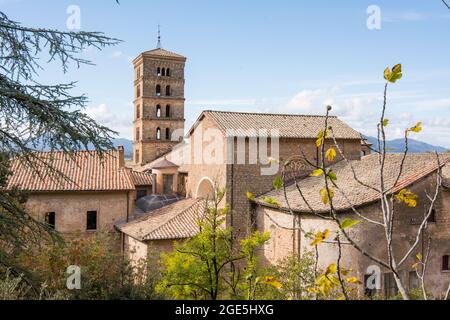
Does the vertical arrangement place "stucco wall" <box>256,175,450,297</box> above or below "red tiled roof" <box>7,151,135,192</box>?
below

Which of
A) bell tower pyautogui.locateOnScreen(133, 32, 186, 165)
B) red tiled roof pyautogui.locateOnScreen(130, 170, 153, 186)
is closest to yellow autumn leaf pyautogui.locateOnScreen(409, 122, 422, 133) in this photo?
red tiled roof pyautogui.locateOnScreen(130, 170, 153, 186)

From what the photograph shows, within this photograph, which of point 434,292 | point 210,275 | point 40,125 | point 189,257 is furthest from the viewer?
point 434,292

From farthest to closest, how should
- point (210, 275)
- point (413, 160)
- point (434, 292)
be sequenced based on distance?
point (413, 160) < point (434, 292) < point (210, 275)

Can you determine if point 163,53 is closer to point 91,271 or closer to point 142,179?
point 142,179

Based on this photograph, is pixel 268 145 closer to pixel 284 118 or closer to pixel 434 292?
pixel 284 118

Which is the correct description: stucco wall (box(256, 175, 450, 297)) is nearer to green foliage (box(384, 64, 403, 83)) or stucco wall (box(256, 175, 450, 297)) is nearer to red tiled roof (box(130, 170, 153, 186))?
green foliage (box(384, 64, 403, 83))

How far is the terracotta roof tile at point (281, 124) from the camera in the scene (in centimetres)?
1908

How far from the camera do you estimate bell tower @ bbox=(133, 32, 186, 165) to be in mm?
36031

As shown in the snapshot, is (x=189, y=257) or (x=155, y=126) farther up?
(x=155, y=126)

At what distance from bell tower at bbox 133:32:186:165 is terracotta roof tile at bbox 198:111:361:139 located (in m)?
17.1

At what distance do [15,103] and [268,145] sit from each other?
13.9m

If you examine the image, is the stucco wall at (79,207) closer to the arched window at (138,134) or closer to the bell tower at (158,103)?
the bell tower at (158,103)

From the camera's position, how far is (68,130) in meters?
5.73

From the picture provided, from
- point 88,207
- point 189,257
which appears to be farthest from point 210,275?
point 88,207
